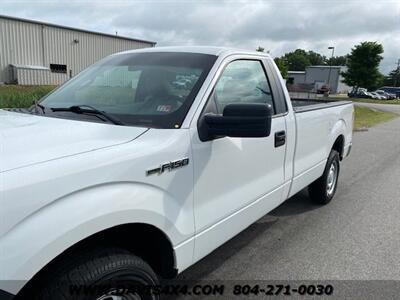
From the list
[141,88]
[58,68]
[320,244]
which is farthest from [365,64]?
[141,88]

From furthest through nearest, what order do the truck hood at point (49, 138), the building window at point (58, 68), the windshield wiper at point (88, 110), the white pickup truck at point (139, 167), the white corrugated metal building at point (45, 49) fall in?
1. the building window at point (58, 68)
2. the white corrugated metal building at point (45, 49)
3. the windshield wiper at point (88, 110)
4. the truck hood at point (49, 138)
5. the white pickup truck at point (139, 167)

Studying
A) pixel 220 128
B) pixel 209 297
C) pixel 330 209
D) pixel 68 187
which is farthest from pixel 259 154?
pixel 330 209

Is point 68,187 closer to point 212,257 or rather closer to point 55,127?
point 55,127

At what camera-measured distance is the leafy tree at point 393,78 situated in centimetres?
11378

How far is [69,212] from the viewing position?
1.80 meters

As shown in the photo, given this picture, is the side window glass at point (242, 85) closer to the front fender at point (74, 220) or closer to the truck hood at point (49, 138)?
the truck hood at point (49, 138)

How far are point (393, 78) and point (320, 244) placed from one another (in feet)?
423

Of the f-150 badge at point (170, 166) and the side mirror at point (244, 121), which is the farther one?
the side mirror at point (244, 121)

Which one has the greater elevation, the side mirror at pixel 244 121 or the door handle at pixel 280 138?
the side mirror at pixel 244 121

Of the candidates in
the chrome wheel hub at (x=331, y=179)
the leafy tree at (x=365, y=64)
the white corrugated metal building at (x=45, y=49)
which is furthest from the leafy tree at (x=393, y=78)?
the chrome wheel hub at (x=331, y=179)

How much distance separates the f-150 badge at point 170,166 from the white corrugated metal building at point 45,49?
31931 mm

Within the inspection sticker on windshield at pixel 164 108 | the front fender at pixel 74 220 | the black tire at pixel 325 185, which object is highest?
the inspection sticker on windshield at pixel 164 108

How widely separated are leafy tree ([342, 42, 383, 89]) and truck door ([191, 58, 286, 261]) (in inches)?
2247

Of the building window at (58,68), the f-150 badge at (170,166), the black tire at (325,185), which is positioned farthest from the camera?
the building window at (58,68)
